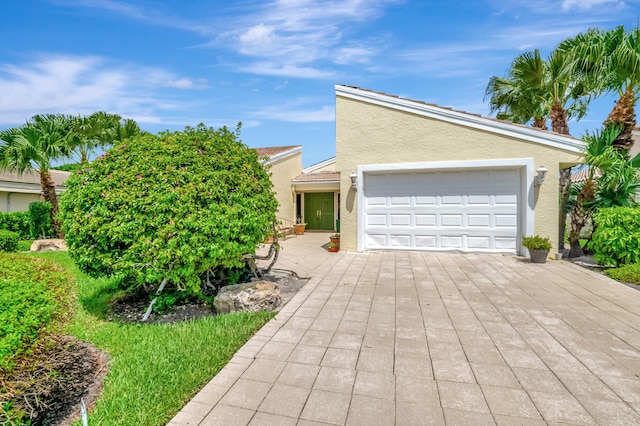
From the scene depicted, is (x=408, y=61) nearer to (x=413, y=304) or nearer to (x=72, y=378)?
(x=413, y=304)

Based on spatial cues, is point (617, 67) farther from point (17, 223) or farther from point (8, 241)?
point (17, 223)

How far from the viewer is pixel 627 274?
5914 mm

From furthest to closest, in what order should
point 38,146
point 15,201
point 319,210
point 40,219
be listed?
point 319,210
point 15,201
point 40,219
point 38,146

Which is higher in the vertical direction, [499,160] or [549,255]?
[499,160]

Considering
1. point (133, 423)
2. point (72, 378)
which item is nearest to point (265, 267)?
point (72, 378)

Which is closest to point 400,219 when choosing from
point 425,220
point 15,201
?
point 425,220

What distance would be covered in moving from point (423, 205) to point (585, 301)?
4.64 metres

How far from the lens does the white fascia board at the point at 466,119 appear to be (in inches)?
309

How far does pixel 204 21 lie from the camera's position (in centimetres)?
785

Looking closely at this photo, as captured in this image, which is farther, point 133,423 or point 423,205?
point 423,205

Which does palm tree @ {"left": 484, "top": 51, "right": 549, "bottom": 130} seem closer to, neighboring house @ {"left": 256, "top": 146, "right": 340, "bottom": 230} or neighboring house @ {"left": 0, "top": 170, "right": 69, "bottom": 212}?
neighboring house @ {"left": 256, "top": 146, "right": 340, "bottom": 230}

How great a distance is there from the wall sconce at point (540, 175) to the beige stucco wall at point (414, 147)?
0.61ft

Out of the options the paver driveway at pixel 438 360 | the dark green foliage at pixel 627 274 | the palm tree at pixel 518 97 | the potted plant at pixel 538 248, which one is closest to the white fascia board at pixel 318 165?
the palm tree at pixel 518 97

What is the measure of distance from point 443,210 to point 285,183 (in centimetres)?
956
